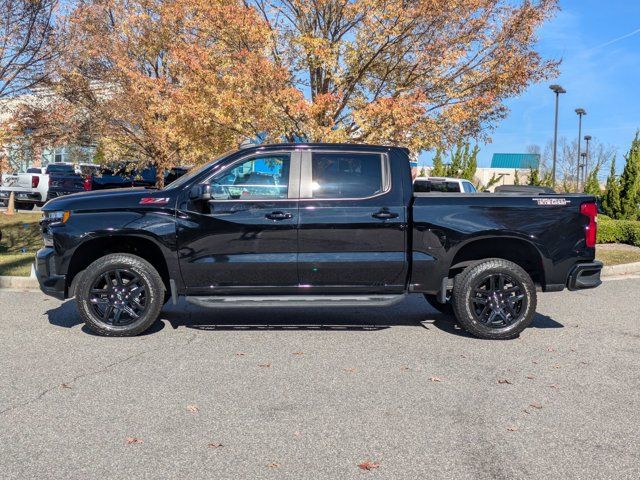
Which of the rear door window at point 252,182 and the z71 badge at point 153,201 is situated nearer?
the z71 badge at point 153,201

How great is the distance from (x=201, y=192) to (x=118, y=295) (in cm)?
140

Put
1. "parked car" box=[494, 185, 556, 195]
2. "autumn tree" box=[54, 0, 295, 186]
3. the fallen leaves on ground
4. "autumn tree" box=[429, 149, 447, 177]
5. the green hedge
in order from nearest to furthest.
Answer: the fallen leaves on ground < "autumn tree" box=[54, 0, 295, 186] < "parked car" box=[494, 185, 556, 195] < the green hedge < "autumn tree" box=[429, 149, 447, 177]

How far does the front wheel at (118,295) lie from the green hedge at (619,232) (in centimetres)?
1318

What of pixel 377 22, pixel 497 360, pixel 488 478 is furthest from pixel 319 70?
pixel 488 478

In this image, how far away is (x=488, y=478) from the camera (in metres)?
3.42

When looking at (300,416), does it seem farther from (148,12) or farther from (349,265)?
(148,12)

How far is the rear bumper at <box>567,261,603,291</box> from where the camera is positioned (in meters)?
6.79

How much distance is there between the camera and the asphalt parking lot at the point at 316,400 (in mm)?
3613

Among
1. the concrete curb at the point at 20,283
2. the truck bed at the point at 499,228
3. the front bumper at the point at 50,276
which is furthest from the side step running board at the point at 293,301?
the concrete curb at the point at 20,283

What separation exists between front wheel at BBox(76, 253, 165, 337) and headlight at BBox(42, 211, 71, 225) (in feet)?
1.78

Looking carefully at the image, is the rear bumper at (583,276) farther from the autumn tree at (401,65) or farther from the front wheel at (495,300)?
the autumn tree at (401,65)

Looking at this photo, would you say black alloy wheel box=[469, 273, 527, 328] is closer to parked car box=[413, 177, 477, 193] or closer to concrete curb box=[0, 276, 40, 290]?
concrete curb box=[0, 276, 40, 290]

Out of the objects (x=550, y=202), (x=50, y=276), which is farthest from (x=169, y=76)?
(x=550, y=202)

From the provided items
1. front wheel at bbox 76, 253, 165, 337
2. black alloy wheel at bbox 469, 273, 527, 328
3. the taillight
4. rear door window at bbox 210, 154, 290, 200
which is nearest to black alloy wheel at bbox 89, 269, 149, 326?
front wheel at bbox 76, 253, 165, 337
